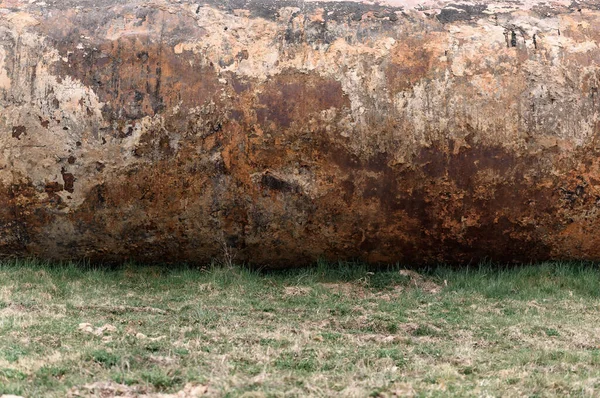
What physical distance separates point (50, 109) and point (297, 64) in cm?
145

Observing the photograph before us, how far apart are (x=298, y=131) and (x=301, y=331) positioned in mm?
1354

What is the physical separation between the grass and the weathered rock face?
25 cm

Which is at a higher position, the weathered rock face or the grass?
the weathered rock face

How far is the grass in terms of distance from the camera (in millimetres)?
2873

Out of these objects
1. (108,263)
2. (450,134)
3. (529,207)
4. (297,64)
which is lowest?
(108,263)

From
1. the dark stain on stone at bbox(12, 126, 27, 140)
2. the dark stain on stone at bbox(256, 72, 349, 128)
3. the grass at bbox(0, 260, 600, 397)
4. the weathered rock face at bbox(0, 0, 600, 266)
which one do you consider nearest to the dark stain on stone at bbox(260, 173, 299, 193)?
the weathered rock face at bbox(0, 0, 600, 266)

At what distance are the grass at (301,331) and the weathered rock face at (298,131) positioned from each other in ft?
0.82

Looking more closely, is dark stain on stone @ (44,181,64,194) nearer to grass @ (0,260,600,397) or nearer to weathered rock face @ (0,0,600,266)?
weathered rock face @ (0,0,600,266)

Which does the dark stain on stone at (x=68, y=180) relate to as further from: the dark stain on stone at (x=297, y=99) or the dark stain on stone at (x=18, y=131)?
the dark stain on stone at (x=297, y=99)

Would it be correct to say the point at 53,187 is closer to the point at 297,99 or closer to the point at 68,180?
the point at 68,180

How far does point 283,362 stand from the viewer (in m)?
3.13

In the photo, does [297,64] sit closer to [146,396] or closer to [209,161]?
[209,161]

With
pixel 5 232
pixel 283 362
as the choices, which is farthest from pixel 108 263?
pixel 283 362

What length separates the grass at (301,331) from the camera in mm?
2873
